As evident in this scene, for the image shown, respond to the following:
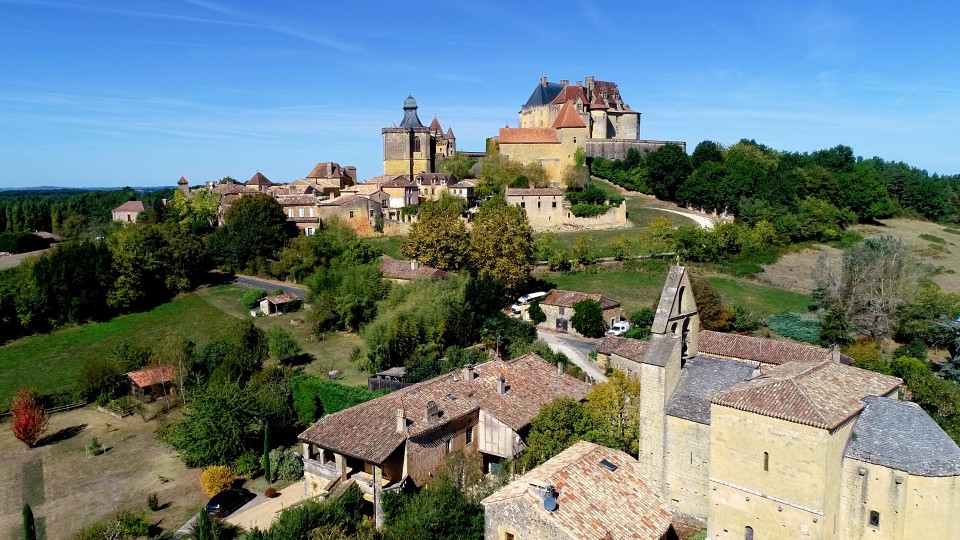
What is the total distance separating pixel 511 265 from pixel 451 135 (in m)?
56.7

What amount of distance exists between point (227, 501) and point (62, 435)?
577 inches

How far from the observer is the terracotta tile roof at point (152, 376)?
36.2m

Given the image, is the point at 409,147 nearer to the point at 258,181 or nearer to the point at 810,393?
the point at 258,181

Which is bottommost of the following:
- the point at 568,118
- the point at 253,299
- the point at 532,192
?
the point at 253,299

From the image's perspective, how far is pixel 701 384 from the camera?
1992 centimetres

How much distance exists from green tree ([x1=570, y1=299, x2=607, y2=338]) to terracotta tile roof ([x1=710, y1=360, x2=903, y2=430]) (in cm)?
2342

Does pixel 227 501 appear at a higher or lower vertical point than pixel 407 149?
lower

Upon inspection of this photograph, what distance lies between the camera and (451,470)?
22.5 metres

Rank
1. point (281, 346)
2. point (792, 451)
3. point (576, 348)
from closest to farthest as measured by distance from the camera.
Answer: point (792, 451)
point (281, 346)
point (576, 348)

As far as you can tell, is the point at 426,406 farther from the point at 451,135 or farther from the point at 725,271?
the point at 451,135

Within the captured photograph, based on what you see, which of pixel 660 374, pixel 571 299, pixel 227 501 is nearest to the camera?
pixel 660 374

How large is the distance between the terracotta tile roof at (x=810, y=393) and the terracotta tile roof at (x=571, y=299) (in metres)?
25.2

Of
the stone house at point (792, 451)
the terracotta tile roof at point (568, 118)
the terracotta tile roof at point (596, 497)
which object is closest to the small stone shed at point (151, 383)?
the terracotta tile roof at point (596, 497)

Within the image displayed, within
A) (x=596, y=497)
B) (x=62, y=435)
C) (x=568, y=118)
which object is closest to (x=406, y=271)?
(x=62, y=435)
